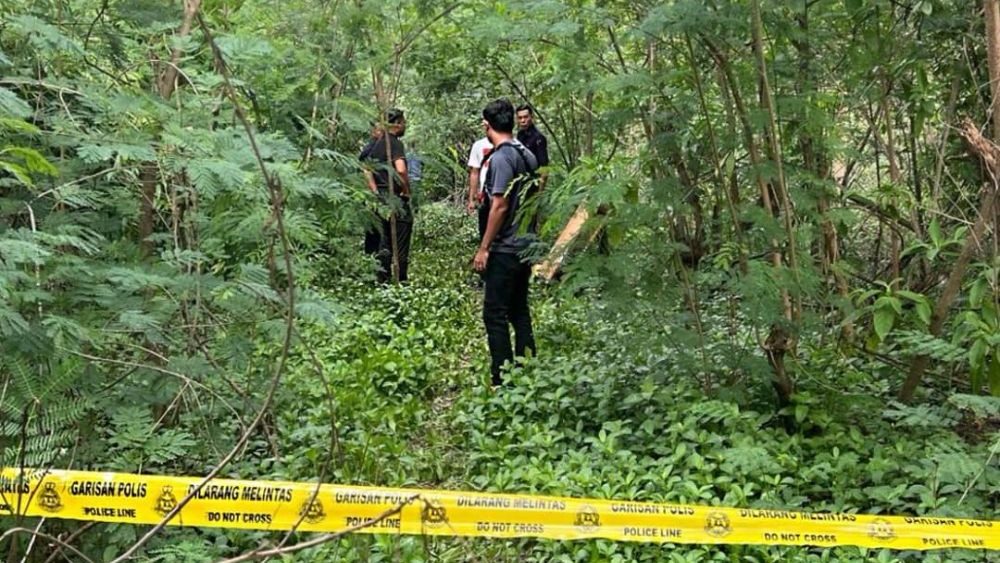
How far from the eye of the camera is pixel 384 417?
16.4 feet

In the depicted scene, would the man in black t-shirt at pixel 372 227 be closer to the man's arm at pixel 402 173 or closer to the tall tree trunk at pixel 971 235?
the man's arm at pixel 402 173

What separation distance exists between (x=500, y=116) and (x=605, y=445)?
83.7 inches

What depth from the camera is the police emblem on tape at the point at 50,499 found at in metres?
2.85

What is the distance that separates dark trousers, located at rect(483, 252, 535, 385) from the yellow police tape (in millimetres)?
2350

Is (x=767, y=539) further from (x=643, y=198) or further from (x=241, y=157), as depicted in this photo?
(x=241, y=157)

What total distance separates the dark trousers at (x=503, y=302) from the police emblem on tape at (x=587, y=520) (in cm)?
237

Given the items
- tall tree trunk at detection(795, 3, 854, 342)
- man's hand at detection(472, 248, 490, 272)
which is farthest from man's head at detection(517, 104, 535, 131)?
tall tree trunk at detection(795, 3, 854, 342)

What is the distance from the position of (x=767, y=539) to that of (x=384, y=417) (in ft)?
8.16

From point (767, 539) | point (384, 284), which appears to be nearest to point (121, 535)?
point (767, 539)

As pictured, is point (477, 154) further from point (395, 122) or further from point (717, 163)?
point (717, 163)

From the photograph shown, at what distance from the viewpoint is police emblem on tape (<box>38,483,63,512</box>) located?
2.85 m

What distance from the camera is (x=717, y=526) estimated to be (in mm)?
3094

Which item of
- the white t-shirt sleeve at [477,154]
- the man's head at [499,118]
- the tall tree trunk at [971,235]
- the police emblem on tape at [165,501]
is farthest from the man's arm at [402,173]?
the police emblem on tape at [165,501]

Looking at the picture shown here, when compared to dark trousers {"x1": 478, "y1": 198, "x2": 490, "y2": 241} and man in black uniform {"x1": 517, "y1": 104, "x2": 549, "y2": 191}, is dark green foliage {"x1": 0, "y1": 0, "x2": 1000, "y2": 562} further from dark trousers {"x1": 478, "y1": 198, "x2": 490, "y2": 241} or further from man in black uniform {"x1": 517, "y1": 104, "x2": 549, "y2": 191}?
man in black uniform {"x1": 517, "y1": 104, "x2": 549, "y2": 191}
